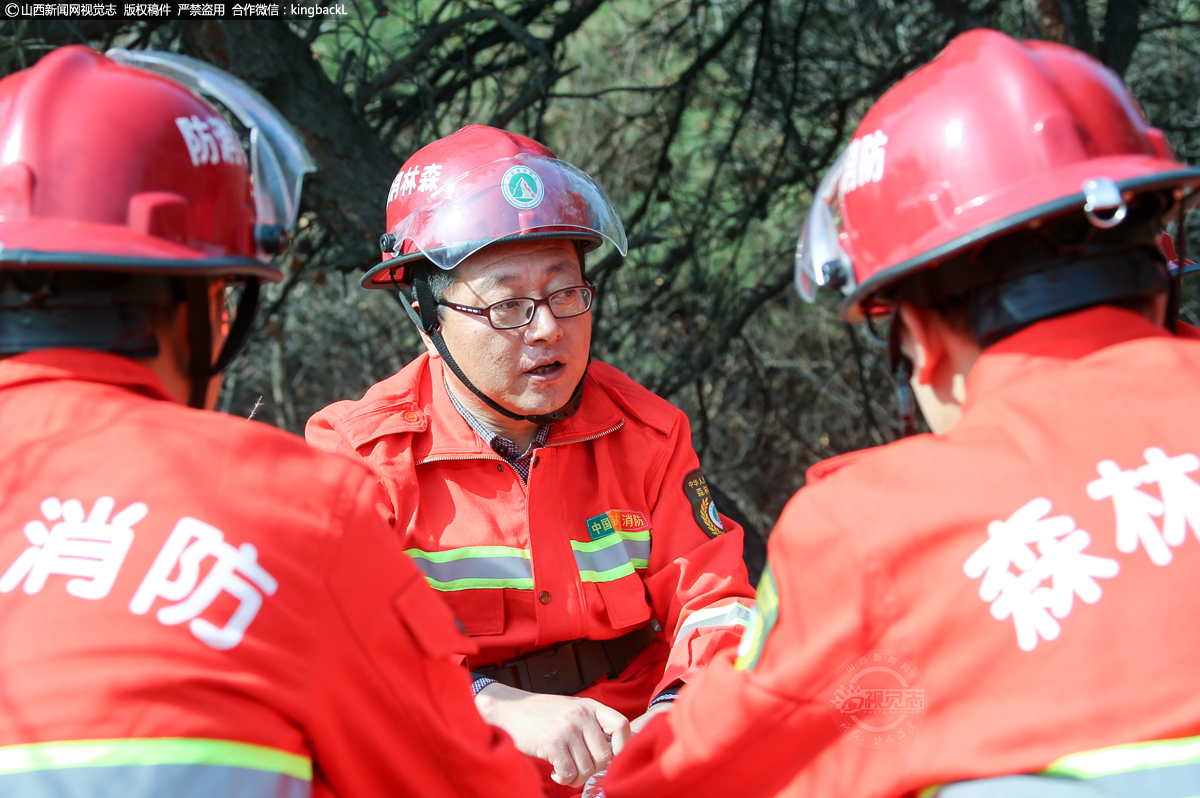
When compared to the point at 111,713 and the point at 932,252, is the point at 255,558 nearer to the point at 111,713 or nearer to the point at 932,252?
the point at 111,713

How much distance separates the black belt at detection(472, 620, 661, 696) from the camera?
2.38 meters

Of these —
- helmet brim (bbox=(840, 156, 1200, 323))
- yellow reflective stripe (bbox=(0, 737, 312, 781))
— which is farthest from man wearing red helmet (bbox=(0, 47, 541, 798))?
helmet brim (bbox=(840, 156, 1200, 323))

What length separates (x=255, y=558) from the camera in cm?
129

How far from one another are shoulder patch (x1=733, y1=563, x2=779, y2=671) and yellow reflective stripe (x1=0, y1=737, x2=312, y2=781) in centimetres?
71

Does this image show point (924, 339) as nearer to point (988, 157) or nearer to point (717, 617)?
point (988, 157)

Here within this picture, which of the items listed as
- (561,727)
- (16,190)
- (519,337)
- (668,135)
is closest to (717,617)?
(561,727)

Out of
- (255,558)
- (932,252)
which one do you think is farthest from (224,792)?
(932,252)

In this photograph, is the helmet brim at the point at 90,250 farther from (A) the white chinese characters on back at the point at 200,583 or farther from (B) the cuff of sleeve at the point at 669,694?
(B) the cuff of sleeve at the point at 669,694

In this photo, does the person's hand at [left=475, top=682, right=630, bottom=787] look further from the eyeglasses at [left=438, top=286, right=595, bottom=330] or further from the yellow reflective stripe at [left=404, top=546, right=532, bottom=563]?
the eyeglasses at [left=438, top=286, right=595, bottom=330]

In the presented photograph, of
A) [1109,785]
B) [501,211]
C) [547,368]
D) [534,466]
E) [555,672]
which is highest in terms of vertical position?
[501,211]

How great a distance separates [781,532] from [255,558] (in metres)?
0.71

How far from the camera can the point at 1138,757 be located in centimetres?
119

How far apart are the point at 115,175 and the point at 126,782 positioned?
2.82 feet

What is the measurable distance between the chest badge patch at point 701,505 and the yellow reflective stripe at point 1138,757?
1.37 metres
